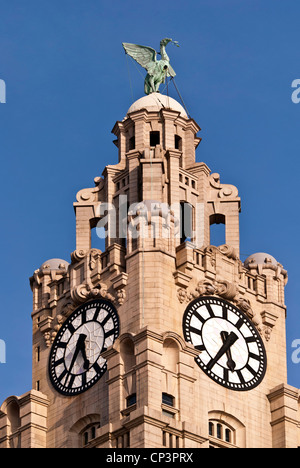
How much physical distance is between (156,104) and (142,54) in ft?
9.20

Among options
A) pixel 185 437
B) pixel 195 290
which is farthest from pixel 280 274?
pixel 185 437

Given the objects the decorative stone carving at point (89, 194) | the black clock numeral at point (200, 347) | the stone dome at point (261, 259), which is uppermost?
the decorative stone carving at point (89, 194)

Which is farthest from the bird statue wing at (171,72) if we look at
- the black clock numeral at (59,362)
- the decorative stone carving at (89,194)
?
the black clock numeral at (59,362)

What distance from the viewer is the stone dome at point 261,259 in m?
98.0

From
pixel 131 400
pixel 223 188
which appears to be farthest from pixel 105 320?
pixel 223 188

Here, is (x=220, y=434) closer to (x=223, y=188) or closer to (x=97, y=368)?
(x=97, y=368)

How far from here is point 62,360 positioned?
3728 inches

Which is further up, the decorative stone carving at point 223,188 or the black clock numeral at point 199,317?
the decorative stone carving at point 223,188

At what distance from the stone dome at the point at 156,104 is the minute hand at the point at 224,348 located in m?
11.2

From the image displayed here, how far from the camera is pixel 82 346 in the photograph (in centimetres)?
9394

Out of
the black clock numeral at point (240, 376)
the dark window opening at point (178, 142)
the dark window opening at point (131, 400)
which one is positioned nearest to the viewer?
the dark window opening at point (131, 400)

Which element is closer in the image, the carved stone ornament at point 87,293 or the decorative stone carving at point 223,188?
the carved stone ornament at point 87,293

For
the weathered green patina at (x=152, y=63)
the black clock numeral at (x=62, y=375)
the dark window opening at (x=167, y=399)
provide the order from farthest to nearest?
1. the weathered green patina at (x=152, y=63)
2. the black clock numeral at (x=62, y=375)
3. the dark window opening at (x=167, y=399)

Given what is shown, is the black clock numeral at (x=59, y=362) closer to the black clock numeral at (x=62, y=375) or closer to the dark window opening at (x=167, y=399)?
the black clock numeral at (x=62, y=375)
